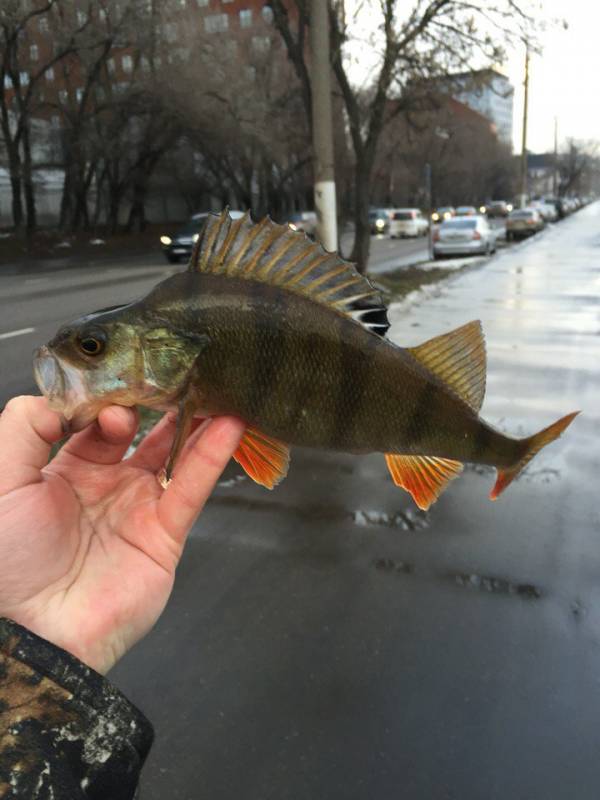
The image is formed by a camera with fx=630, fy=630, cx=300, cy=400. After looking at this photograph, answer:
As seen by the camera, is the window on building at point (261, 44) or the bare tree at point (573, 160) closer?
the window on building at point (261, 44)

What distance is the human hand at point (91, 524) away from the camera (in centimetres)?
164

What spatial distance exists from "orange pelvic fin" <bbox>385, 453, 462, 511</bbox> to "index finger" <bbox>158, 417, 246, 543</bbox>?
516 millimetres

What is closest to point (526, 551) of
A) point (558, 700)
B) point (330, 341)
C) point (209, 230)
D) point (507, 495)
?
point (507, 495)

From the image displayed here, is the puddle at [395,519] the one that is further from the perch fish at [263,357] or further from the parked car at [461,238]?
the parked car at [461,238]

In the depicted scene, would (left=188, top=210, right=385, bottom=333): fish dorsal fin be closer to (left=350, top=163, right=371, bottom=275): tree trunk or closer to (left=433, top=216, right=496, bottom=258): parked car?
(left=350, top=163, right=371, bottom=275): tree trunk

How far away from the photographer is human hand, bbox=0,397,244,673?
1639 millimetres

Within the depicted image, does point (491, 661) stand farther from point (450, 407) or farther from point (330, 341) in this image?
point (330, 341)

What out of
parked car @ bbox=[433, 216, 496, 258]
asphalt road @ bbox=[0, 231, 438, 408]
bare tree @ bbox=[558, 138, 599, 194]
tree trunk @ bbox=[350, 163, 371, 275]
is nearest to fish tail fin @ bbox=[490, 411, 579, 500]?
asphalt road @ bbox=[0, 231, 438, 408]

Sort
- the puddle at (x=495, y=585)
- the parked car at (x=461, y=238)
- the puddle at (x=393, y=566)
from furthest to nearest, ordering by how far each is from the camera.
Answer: the parked car at (x=461, y=238), the puddle at (x=393, y=566), the puddle at (x=495, y=585)

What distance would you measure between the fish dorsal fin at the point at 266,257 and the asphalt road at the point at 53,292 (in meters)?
5.93

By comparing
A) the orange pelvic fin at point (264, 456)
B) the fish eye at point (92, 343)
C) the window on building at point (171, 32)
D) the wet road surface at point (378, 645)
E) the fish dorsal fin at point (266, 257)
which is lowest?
the wet road surface at point (378, 645)

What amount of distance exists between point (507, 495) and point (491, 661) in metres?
1.97

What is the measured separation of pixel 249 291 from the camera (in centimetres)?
167

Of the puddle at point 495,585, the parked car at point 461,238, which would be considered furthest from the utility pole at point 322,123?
the parked car at point 461,238
